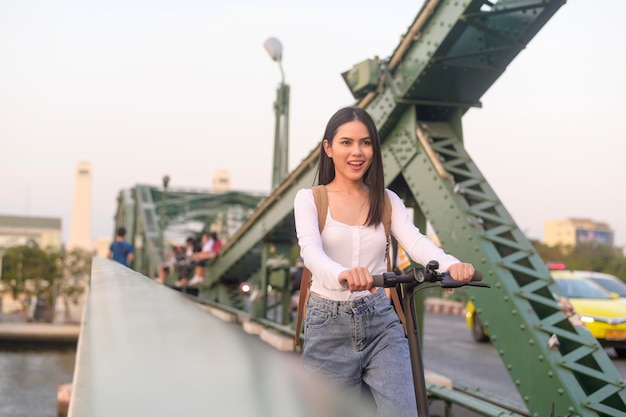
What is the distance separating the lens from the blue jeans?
2.66 metres

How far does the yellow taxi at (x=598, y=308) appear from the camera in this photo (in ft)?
39.4

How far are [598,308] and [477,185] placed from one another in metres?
7.03

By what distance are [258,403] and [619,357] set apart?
45.0 feet

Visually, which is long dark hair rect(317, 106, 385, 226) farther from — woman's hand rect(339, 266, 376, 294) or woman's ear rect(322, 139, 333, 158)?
woman's hand rect(339, 266, 376, 294)

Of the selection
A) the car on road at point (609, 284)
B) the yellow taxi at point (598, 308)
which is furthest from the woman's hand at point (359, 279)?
the car on road at point (609, 284)

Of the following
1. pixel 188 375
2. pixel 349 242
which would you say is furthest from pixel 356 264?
pixel 188 375

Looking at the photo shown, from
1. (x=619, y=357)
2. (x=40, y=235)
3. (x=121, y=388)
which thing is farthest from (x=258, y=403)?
(x=40, y=235)

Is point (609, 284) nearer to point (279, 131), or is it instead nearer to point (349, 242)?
point (279, 131)

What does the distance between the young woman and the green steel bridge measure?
2104 millimetres

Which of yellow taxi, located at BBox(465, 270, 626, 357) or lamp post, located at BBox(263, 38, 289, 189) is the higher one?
lamp post, located at BBox(263, 38, 289, 189)

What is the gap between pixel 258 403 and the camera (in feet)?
2.68

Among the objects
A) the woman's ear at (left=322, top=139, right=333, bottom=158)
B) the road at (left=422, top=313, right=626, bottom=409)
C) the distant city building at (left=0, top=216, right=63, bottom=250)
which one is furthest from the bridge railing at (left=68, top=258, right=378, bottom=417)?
the distant city building at (left=0, top=216, right=63, bottom=250)

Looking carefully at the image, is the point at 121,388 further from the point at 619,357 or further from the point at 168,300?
the point at 619,357

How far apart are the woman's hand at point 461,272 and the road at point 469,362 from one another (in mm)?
5787
